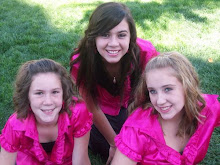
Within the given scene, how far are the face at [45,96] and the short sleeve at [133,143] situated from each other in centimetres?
48

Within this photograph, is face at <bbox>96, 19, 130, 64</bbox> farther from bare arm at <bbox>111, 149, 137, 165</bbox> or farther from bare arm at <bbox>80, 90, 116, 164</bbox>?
bare arm at <bbox>111, 149, 137, 165</bbox>

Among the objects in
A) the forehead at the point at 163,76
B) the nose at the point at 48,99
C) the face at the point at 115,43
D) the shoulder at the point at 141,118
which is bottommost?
the shoulder at the point at 141,118

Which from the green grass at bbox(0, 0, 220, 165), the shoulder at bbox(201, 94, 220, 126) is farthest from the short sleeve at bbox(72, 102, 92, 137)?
the shoulder at bbox(201, 94, 220, 126)

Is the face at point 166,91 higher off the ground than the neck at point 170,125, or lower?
A: higher

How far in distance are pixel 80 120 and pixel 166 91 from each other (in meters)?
0.66

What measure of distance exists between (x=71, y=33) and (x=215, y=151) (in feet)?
8.53

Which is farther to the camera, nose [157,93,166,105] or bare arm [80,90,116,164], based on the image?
bare arm [80,90,116,164]

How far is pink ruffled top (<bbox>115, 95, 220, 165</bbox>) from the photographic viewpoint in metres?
1.94

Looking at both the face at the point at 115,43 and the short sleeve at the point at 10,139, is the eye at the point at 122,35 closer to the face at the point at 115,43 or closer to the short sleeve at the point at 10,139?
the face at the point at 115,43

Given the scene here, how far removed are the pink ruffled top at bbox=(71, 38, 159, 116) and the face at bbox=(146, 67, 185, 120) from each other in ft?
1.89

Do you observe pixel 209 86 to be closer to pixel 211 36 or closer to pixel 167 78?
pixel 211 36

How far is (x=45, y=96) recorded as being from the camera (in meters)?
2.08

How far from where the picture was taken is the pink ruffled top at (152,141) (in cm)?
194

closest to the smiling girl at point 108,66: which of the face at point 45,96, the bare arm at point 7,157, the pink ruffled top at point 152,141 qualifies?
the face at point 45,96
